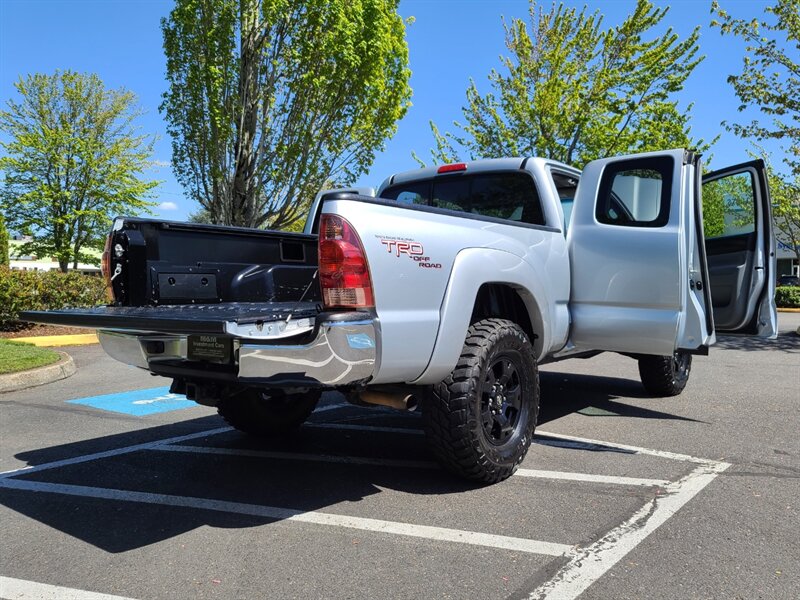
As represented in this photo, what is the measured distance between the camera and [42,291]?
1307cm

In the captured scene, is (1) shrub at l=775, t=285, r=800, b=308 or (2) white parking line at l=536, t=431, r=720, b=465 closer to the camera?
(2) white parking line at l=536, t=431, r=720, b=465

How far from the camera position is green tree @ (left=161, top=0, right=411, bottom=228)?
571 inches

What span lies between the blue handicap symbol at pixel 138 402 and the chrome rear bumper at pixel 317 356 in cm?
346

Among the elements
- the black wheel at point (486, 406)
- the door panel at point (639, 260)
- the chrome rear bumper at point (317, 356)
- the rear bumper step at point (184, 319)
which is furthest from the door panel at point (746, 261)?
the rear bumper step at point (184, 319)

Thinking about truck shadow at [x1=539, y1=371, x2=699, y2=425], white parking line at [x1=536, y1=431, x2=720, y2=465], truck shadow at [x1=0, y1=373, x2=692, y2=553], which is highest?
truck shadow at [x1=0, y1=373, x2=692, y2=553]

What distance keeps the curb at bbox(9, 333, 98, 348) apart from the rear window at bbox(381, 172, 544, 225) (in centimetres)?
848

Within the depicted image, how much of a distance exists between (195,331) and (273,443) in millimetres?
2313

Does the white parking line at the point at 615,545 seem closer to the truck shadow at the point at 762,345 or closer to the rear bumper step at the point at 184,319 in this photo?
the rear bumper step at the point at 184,319

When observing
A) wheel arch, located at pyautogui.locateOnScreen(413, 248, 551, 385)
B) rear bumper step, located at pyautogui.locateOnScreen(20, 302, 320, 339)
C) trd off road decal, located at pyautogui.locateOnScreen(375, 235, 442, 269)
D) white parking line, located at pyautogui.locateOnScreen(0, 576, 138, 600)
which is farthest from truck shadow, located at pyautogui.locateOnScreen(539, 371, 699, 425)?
white parking line, located at pyautogui.locateOnScreen(0, 576, 138, 600)

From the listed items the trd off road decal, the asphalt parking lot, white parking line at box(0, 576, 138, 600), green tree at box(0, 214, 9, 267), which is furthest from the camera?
green tree at box(0, 214, 9, 267)

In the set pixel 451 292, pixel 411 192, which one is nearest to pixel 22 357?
pixel 411 192

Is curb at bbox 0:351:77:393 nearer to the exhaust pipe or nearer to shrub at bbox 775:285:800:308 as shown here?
the exhaust pipe

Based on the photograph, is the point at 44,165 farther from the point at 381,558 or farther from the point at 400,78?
the point at 381,558

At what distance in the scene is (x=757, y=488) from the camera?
12.7ft
